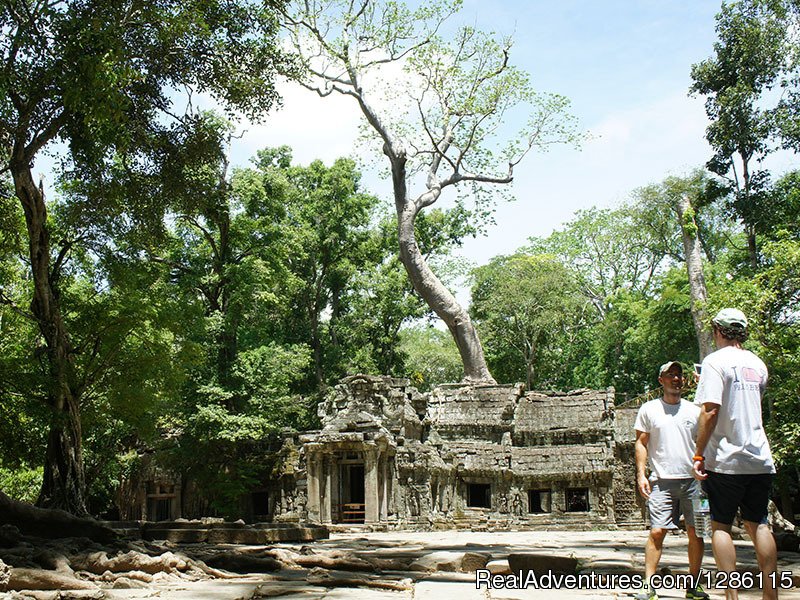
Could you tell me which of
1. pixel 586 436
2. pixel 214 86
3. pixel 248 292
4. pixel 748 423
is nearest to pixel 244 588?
pixel 748 423

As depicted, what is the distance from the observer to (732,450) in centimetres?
453

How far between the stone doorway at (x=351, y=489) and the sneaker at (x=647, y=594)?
A: 19175 millimetres

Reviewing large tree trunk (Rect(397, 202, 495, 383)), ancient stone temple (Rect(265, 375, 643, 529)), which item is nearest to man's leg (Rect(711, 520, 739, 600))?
ancient stone temple (Rect(265, 375, 643, 529))

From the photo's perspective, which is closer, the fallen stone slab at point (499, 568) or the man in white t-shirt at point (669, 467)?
the man in white t-shirt at point (669, 467)

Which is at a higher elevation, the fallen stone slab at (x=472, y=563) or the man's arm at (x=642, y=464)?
the man's arm at (x=642, y=464)

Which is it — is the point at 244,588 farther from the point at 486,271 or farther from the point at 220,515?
the point at 486,271

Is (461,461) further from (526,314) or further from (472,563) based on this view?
(472,563)

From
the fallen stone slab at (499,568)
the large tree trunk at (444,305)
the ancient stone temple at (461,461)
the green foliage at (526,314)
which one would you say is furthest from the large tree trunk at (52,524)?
the green foliage at (526,314)

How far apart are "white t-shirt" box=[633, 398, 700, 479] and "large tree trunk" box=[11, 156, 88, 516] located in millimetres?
10734

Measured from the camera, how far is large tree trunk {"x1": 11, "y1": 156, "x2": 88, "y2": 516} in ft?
42.5

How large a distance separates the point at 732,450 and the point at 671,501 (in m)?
1.08

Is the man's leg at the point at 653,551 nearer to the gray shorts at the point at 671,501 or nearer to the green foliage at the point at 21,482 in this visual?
the gray shorts at the point at 671,501

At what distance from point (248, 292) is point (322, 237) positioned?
1145 centimetres

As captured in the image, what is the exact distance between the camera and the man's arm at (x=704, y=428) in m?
4.59
